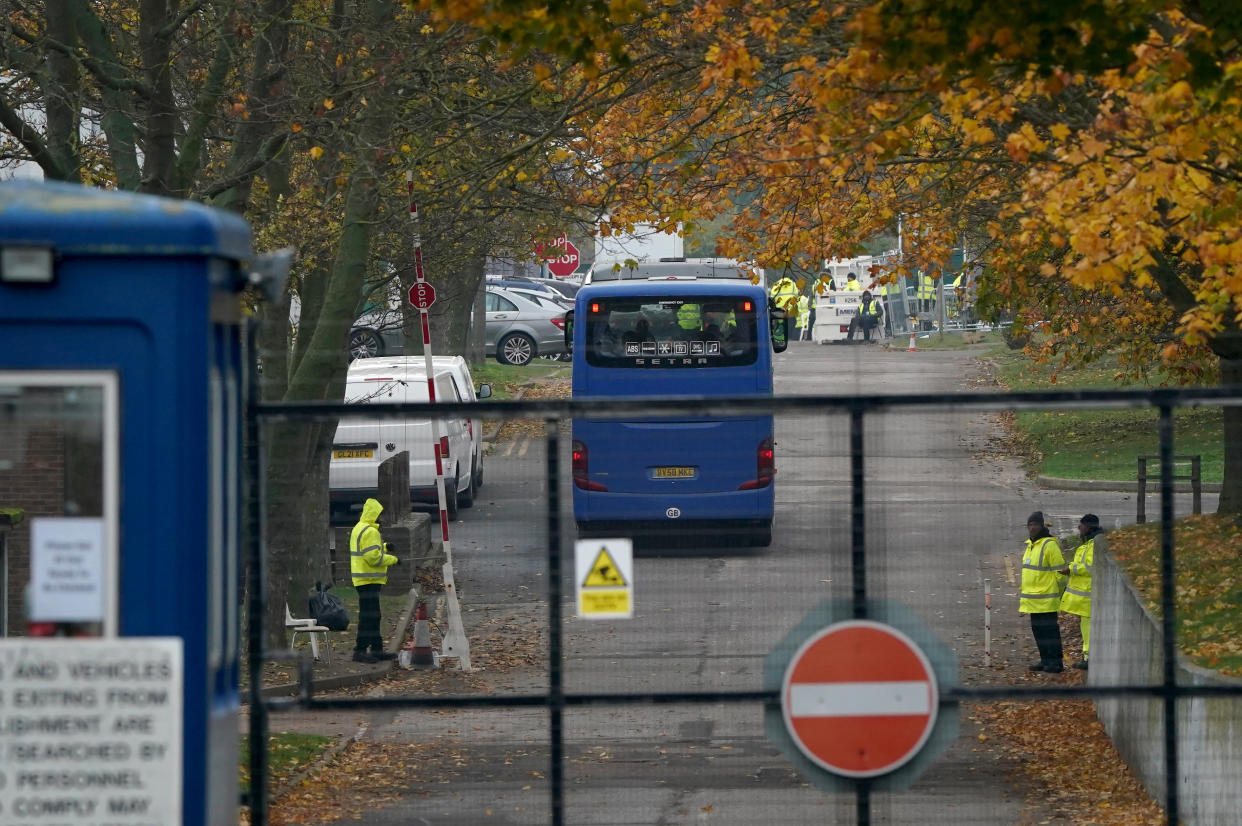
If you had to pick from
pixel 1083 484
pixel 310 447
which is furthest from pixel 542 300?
pixel 310 447

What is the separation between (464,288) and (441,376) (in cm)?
880

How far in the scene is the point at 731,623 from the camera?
6.05m

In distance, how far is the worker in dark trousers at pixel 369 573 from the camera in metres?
6.64

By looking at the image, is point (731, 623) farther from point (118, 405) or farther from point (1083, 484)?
point (1083, 484)

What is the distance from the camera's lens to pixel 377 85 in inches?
467

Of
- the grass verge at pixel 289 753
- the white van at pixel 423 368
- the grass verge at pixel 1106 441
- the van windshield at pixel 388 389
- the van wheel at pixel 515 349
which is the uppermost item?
the van wheel at pixel 515 349

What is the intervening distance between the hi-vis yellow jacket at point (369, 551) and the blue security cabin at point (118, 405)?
4.24 ft

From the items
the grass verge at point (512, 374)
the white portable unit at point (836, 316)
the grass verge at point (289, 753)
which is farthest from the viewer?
the white portable unit at point (836, 316)

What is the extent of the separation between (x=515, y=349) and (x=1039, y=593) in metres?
40.5

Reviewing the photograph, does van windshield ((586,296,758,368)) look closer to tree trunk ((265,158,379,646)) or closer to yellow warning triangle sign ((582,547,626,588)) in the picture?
tree trunk ((265,158,379,646))

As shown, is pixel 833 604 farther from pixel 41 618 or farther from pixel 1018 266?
pixel 1018 266

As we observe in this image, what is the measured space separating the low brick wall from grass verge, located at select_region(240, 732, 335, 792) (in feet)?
14.9

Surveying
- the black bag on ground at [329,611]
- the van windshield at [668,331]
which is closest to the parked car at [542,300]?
the van windshield at [668,331]

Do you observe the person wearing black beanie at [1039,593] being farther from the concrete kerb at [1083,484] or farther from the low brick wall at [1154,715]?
the concrete kerb at [1083,484]
